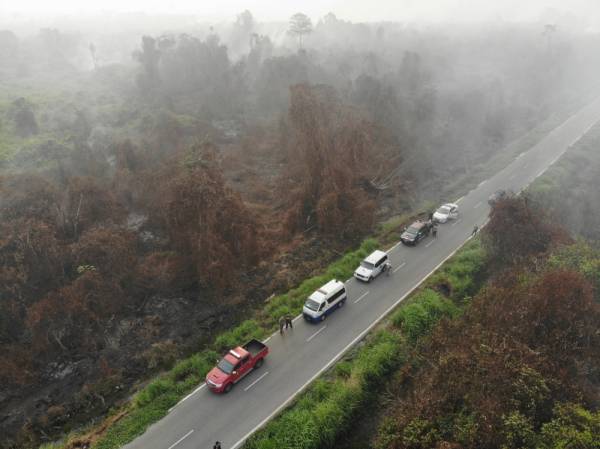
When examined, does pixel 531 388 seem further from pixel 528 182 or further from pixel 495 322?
pixel 528 182

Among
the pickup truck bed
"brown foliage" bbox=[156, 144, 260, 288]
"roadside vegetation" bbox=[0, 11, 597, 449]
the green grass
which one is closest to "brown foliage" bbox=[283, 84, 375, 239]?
"roadside vegetation" bbox=[0, 11, 597, 449]

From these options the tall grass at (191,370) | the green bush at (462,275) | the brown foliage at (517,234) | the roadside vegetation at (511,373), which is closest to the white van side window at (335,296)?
the tall grass at (191,370)

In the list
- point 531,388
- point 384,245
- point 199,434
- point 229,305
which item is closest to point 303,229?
point 384,245

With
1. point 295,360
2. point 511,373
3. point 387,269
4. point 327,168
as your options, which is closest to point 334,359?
point 295,360

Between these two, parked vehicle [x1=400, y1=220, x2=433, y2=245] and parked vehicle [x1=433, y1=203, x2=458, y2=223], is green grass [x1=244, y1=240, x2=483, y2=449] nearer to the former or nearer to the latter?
parked vehicle [x1=400, y1=220, x2=433, y2=245]

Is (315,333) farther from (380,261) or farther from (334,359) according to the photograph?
(380,261)

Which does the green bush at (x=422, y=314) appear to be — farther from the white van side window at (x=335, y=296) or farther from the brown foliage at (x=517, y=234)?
the brown foliage at (x=517, y=234)

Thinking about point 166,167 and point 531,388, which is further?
point 166,167
